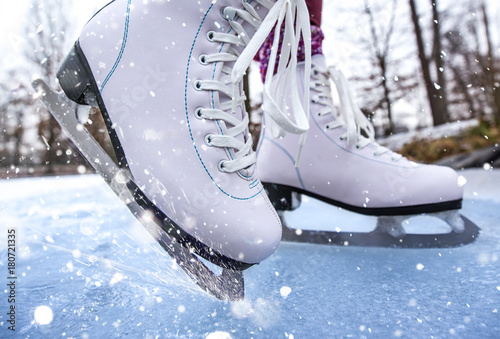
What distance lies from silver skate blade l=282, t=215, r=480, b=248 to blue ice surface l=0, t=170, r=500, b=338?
0.10ft

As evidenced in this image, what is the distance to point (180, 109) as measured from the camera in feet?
1.97

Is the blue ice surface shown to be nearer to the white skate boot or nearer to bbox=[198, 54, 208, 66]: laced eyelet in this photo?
the white skate boot

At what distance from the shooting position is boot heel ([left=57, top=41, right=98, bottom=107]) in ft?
2.13

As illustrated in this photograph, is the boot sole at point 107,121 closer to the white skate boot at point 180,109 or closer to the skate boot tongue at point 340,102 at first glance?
the white skate boot at point 180,109

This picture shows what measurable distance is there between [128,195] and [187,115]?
0.18 m

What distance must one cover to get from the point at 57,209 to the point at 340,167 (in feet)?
3.58

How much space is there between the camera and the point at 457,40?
25.0ft

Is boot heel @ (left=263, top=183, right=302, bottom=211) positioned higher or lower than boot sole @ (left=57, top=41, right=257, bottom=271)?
lower

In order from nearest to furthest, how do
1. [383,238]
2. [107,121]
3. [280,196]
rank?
[107,121], [383,238], [280,196]

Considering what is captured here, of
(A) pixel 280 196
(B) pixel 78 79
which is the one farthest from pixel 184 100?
(A) pixel 280 196

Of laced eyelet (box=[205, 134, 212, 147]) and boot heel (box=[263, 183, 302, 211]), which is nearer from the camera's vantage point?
laced eyelet (box=[205, 134, 212, 147])

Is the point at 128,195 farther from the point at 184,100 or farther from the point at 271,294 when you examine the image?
the point at 271,294

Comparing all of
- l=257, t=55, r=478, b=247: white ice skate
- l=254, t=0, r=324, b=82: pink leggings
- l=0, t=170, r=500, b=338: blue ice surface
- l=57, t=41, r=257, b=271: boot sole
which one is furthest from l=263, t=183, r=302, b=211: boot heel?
l=57, t=41, r=257, b=271: boot sole

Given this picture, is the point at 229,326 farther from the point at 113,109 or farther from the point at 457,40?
the point at 457,40
